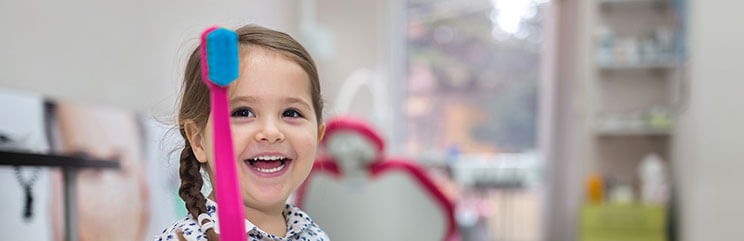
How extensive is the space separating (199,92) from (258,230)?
0.10m

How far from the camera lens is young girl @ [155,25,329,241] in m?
0.45

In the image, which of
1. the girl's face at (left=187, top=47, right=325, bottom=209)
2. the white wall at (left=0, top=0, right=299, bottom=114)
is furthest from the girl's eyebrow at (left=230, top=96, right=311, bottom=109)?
the white wall at (left=0, top=0, right=299, bottom=114)

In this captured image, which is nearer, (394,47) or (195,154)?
(195,154)

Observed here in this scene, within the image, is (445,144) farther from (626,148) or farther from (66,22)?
(66,22)

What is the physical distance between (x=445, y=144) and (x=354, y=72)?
0.93 m

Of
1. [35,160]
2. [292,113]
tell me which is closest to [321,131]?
[292,113]

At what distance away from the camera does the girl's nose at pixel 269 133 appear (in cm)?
45

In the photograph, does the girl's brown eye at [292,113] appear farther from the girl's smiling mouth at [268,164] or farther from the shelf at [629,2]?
the shelf at [629,2]

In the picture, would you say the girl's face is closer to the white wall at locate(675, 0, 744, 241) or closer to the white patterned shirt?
the white patterned shirt

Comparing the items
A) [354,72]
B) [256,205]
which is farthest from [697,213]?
[354,72]

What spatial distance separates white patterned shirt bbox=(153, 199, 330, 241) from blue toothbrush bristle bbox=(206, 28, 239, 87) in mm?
116

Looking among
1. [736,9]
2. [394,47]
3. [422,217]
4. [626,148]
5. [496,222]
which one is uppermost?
[394,47]

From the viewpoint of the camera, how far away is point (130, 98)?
183cm

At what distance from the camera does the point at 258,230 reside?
1.56 feet
